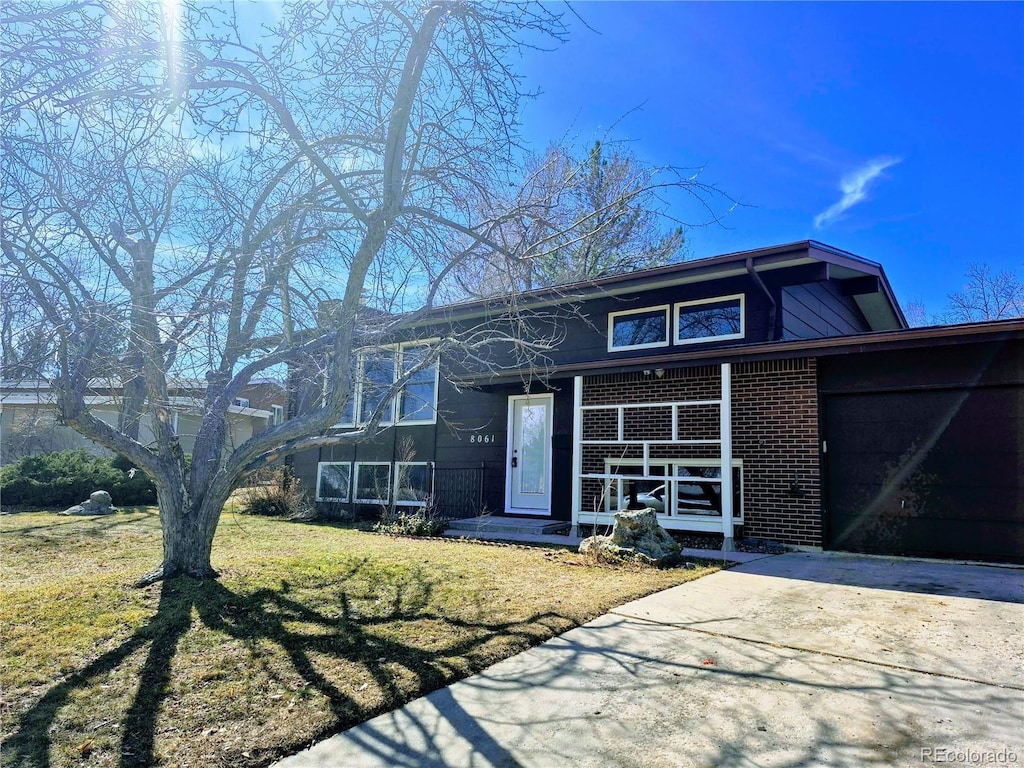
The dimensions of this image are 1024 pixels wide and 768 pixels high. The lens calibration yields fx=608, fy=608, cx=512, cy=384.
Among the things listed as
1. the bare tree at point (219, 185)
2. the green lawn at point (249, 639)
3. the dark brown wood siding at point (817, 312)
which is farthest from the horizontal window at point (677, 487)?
the bare tree at point (219, 185)

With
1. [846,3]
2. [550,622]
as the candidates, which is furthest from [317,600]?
[846,3]

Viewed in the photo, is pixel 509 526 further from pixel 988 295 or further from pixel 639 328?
pixel 988 295

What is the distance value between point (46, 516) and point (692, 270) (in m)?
12.8

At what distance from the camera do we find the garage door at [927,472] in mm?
7109

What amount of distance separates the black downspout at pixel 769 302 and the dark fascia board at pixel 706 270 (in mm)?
86

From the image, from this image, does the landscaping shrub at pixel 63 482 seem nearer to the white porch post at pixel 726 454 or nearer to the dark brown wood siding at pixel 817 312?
the white porch post at pixel 726 454

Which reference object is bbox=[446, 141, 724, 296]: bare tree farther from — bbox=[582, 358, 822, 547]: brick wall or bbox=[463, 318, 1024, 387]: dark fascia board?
bbox=[582, 358, 822, 547]: brick wall

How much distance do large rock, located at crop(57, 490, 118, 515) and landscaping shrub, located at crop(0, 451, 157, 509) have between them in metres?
0.78

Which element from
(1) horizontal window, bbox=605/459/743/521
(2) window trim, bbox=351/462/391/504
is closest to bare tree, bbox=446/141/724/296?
(1) horizontal window, bbox=605/459/743/521

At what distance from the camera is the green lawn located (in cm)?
279

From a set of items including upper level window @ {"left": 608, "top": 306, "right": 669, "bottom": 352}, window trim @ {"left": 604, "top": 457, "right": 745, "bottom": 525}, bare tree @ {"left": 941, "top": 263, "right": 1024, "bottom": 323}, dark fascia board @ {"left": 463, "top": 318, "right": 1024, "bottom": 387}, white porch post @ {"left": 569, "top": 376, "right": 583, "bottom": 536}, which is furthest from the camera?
bare tree @ {"left": 941, "top": 263, "right": 1024, "bottom": 323}

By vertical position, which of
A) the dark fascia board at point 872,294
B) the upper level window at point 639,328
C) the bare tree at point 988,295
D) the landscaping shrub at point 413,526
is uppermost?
the bare tree at point 988,295

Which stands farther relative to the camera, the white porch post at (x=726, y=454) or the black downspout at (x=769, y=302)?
the black downspout at (x=769, y=302)

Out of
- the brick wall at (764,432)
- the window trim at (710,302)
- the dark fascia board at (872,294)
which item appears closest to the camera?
the brick wall at (764,432)
